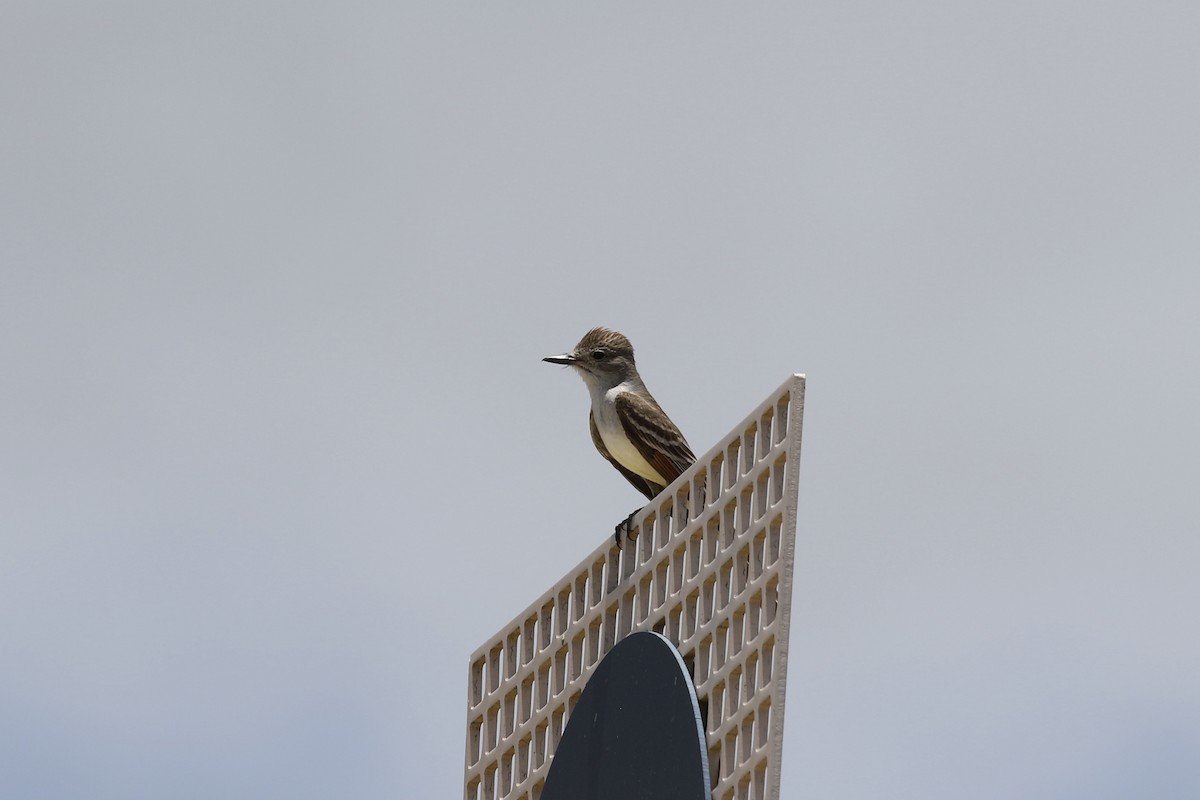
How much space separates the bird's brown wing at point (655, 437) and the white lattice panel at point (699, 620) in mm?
844

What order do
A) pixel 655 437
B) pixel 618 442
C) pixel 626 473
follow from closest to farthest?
pixel 655 437 → pixel 618 442 → pixel 626 473

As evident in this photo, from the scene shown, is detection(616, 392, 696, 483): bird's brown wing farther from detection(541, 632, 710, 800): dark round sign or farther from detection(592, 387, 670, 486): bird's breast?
detection(541, 632, 710, 800): dark round sign

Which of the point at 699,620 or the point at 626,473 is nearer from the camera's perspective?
the point at 699,620

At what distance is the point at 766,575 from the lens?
9.39m

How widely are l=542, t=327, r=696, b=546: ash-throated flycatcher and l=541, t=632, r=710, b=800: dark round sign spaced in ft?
4.83

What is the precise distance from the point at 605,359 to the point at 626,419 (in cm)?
49

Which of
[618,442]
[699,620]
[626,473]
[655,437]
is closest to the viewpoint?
[699,620]

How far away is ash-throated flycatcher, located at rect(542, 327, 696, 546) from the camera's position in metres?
11.7

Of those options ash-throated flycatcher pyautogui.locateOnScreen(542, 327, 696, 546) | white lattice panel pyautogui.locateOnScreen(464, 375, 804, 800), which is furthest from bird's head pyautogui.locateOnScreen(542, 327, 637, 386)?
white lattice panel pyautogui.locateOnScreen(464, 375, 804, 800)

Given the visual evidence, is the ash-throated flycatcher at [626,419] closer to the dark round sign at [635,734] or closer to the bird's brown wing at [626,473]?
the bird's brown wing at [626,473]

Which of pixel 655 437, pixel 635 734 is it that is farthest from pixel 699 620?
pixel 655 437

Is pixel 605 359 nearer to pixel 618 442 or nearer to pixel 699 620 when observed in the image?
pixel 618 442

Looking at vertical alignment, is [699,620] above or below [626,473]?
below

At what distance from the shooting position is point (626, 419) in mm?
11750
